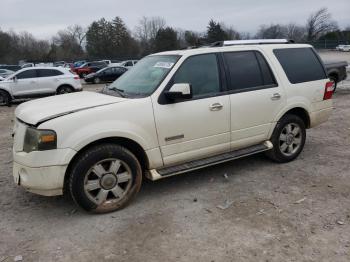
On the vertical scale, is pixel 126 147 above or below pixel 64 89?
above

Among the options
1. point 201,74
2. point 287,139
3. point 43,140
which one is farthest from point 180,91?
point 287,139

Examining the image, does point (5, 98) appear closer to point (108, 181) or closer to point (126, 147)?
point (126, 147)

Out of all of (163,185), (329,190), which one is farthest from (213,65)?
(329,190)

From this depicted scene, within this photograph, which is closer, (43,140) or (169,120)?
(43,140)

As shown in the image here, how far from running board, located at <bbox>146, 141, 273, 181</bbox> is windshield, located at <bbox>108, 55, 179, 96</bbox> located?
3.12ft

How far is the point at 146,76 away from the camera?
15.3 feet

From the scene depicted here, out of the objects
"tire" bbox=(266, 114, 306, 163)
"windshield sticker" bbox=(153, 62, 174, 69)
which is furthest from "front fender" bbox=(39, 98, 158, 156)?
"tire" bbox=(266, 114, 306, 163)

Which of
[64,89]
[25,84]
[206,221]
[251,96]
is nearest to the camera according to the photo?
[206,221]

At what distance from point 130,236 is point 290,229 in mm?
1606

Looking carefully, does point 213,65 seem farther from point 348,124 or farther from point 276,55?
point 348,124

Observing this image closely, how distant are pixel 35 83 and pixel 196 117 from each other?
1330 cm

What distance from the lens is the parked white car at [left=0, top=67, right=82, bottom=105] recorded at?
15523 mm

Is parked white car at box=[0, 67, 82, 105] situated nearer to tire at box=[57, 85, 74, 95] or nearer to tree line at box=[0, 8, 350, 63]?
tire at box=[57, 85, 74, 95]

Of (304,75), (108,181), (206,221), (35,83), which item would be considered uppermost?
(304,75)
